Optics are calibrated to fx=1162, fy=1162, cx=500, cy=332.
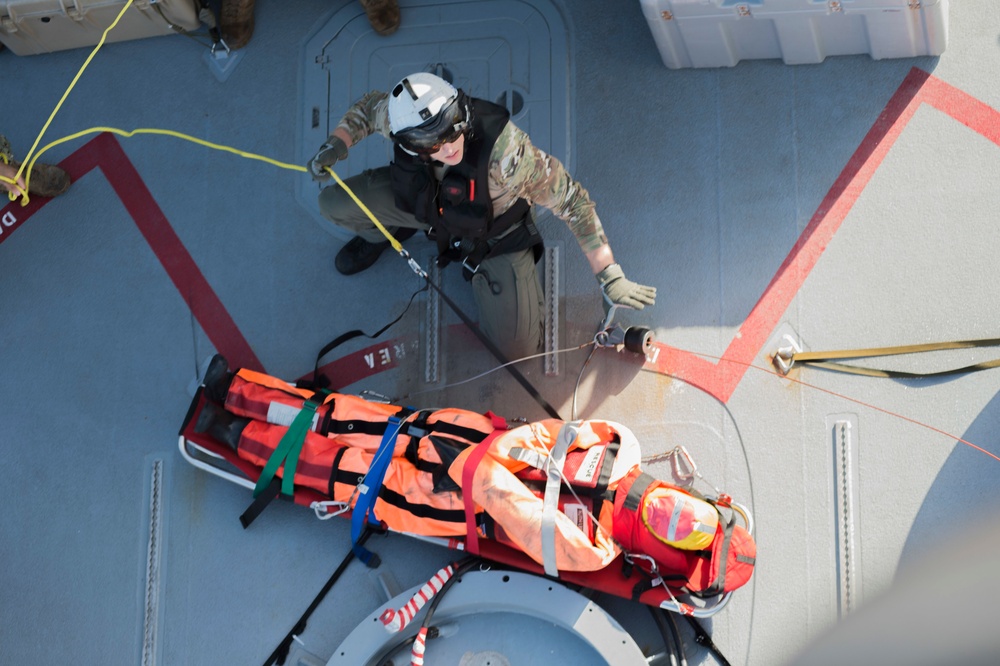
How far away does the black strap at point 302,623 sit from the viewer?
3990mm

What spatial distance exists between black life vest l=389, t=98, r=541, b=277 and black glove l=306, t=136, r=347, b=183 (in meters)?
0.18

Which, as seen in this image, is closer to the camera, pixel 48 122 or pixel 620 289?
pixel 620 289

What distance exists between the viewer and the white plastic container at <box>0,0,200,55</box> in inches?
181

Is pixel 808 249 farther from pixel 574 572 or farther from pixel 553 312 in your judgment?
pixel 574 572

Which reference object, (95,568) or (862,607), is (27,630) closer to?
(95,568)

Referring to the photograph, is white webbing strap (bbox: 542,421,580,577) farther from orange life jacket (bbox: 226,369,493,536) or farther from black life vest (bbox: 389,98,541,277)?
black life vest (bbox: 389,98,541,277)

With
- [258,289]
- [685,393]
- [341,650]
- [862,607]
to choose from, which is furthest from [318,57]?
[862,607]

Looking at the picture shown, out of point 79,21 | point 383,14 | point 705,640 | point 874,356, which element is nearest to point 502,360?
Result: point 705,640

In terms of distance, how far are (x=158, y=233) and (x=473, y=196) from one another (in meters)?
1.58

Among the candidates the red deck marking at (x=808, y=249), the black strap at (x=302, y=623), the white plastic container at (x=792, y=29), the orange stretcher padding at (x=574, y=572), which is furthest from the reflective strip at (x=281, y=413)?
the white plastic container at (x=792, y=29)

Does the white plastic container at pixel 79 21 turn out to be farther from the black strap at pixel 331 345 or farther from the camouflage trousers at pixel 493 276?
the black strap at pixel 331 345

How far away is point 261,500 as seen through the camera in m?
4.01

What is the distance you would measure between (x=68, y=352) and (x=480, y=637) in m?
1.95

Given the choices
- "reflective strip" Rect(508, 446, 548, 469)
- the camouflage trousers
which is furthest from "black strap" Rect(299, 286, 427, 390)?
"reflective strip" Rect(508, 446, 548, 469)
